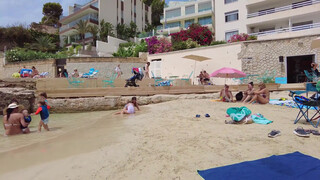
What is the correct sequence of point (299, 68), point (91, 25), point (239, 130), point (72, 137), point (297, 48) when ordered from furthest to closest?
point (91, 25) < point (299, 68) < point (297, 48) < point (72, 137) < point (239, 130)

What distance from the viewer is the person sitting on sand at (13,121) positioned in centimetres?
489

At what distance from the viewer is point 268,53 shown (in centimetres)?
1328

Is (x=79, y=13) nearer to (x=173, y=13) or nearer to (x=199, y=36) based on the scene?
(x=173, y=13)

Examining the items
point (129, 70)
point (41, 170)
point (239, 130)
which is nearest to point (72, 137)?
point (41, 170)

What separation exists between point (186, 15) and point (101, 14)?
15.0m

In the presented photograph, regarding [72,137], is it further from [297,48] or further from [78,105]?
[297,48]

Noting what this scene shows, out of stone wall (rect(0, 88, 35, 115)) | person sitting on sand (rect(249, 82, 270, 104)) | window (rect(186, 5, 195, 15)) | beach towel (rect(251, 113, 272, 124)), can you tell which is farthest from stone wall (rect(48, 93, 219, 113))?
window (rect(186, 5, 195, 15))

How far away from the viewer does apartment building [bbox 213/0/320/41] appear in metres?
17.9

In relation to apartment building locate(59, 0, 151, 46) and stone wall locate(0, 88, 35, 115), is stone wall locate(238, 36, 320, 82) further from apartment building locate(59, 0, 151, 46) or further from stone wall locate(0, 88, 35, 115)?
apartment building locate(59, 0, 151, 46)

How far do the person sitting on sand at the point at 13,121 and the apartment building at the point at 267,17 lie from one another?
2024 centimetres

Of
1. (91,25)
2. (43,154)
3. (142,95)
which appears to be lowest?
(43,154)

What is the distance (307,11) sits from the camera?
59.1 ft

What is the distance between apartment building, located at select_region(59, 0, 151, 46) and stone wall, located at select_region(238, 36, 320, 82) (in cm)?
2494

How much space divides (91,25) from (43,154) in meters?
30.6
